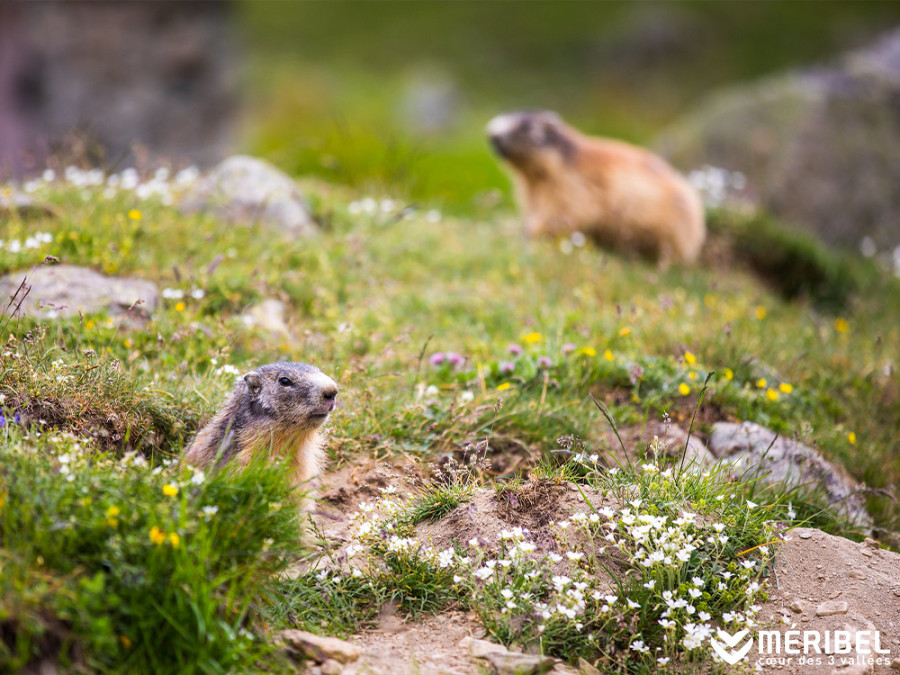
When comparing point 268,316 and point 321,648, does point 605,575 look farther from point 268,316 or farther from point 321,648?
point 268,316

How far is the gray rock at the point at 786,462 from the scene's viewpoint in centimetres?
489

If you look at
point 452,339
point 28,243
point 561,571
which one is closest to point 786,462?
point 561,571

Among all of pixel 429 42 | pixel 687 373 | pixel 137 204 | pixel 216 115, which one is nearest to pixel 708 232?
pixel 687 373

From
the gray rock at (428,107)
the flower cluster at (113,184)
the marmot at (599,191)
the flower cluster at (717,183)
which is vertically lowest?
the flower cluster at (113,184)

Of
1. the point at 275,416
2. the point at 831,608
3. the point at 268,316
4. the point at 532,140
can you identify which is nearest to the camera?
the point at 831,608

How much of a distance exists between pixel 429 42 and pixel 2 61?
23467mm

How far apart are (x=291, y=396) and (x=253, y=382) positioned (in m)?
0.22

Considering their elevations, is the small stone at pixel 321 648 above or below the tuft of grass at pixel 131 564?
below

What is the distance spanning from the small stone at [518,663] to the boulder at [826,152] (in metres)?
9.87

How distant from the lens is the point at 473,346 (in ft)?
19.6

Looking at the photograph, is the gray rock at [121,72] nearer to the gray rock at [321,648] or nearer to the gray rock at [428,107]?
the gray rock at [321,648]

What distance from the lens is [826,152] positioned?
39.0 feet

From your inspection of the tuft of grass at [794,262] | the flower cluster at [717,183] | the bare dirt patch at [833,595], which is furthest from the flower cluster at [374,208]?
the bare dirt patch at [833,595]

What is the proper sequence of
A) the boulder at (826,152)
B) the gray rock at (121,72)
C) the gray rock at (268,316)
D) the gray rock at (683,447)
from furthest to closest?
1. the gray rock at (121,72)
2. the boulder at (826,152)
3. the gray rock at (268,316)
4. the gray rock at (683,447)
